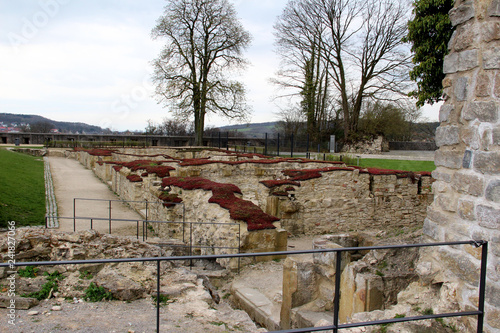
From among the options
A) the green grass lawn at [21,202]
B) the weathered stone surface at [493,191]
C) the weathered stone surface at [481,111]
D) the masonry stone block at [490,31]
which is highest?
the masonry stone block at [490,31]

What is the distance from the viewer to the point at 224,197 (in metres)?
9.52

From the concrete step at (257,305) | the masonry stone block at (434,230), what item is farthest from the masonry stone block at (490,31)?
the concrete step at (257,305)

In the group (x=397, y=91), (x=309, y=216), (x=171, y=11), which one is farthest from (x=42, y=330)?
(x=171, y=11)

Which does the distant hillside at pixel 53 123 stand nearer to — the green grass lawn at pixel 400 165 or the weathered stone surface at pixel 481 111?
the green grass lawn at pixel 400 165

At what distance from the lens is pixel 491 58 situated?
3.28m

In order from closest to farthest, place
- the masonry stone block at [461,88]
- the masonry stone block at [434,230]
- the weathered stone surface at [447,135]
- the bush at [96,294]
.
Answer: the masonry stone block at [461,88], the weathered stone surface at [447,135], the masonry stone block at [434,230], the bush at [96,294]

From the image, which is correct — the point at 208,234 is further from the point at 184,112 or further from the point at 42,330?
the point at 184,112

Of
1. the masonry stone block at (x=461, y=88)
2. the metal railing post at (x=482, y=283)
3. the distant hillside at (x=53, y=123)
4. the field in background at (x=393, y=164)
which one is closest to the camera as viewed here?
the metal railing post at (x=482, y=283)

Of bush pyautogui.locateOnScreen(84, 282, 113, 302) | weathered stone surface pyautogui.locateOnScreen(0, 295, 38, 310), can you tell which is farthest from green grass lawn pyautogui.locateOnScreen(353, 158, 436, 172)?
weathered stone surface pyautogui.locateOnScreen(0, 295, 38, 310)

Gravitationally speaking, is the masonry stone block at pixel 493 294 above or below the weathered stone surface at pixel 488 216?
below

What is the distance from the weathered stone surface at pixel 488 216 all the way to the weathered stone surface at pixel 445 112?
40.2 inches

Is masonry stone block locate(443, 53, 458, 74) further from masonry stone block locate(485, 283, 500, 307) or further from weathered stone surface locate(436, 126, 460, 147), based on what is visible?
masonry stone block locate(485, 283, 500, 307)

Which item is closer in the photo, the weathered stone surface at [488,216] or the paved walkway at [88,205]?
the weathered stone surface at [488,216]

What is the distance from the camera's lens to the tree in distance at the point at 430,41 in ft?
34.0
